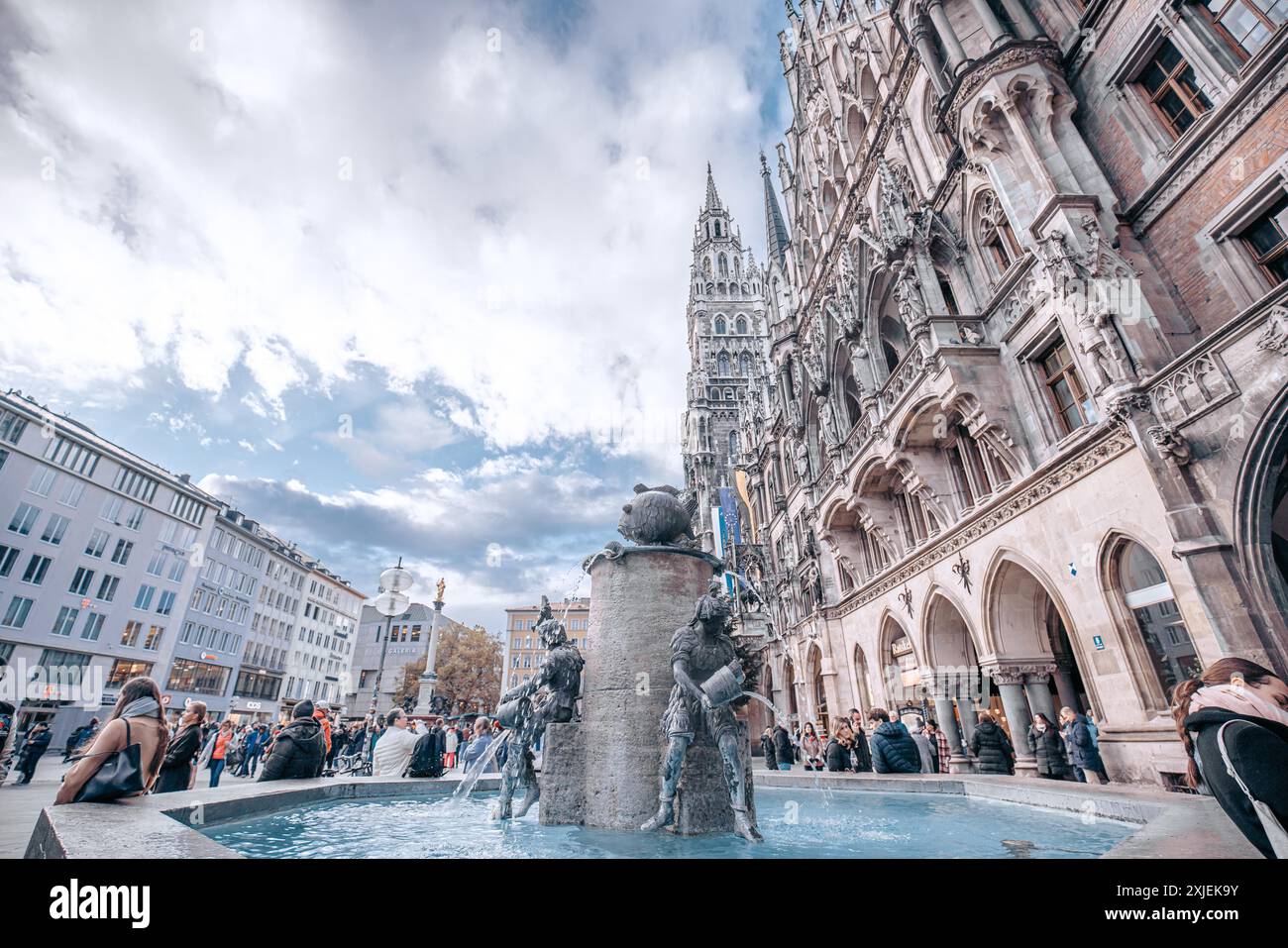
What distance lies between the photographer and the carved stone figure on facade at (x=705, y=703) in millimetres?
5746

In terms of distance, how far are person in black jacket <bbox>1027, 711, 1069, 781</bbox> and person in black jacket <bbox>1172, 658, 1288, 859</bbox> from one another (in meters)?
11.0

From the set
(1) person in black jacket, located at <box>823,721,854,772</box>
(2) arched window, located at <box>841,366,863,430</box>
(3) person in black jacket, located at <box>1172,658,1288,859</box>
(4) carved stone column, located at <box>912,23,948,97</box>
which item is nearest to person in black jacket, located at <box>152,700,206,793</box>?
(3) person in black jacket, located at <box>1172,658,1288,859</box>

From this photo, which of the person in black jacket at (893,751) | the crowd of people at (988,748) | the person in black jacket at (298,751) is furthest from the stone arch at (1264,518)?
the person in black jacket at (298,751)

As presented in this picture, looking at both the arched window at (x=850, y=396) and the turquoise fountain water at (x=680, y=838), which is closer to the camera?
the turquoise fountain water at (x=680, y=838)

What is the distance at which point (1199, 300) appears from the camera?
10812 mm

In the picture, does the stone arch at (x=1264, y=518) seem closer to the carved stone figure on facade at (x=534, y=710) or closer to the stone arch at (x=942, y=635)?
the stone arch at (x=942, y=635)

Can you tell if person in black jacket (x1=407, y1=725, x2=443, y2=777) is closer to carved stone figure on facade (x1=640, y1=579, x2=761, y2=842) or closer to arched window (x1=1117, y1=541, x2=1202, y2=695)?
carved stone figure on facade (x1=640, y1=579, x2=761, y2=842)

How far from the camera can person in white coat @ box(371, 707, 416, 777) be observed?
1027 cm

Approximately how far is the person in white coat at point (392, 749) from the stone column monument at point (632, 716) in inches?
201
